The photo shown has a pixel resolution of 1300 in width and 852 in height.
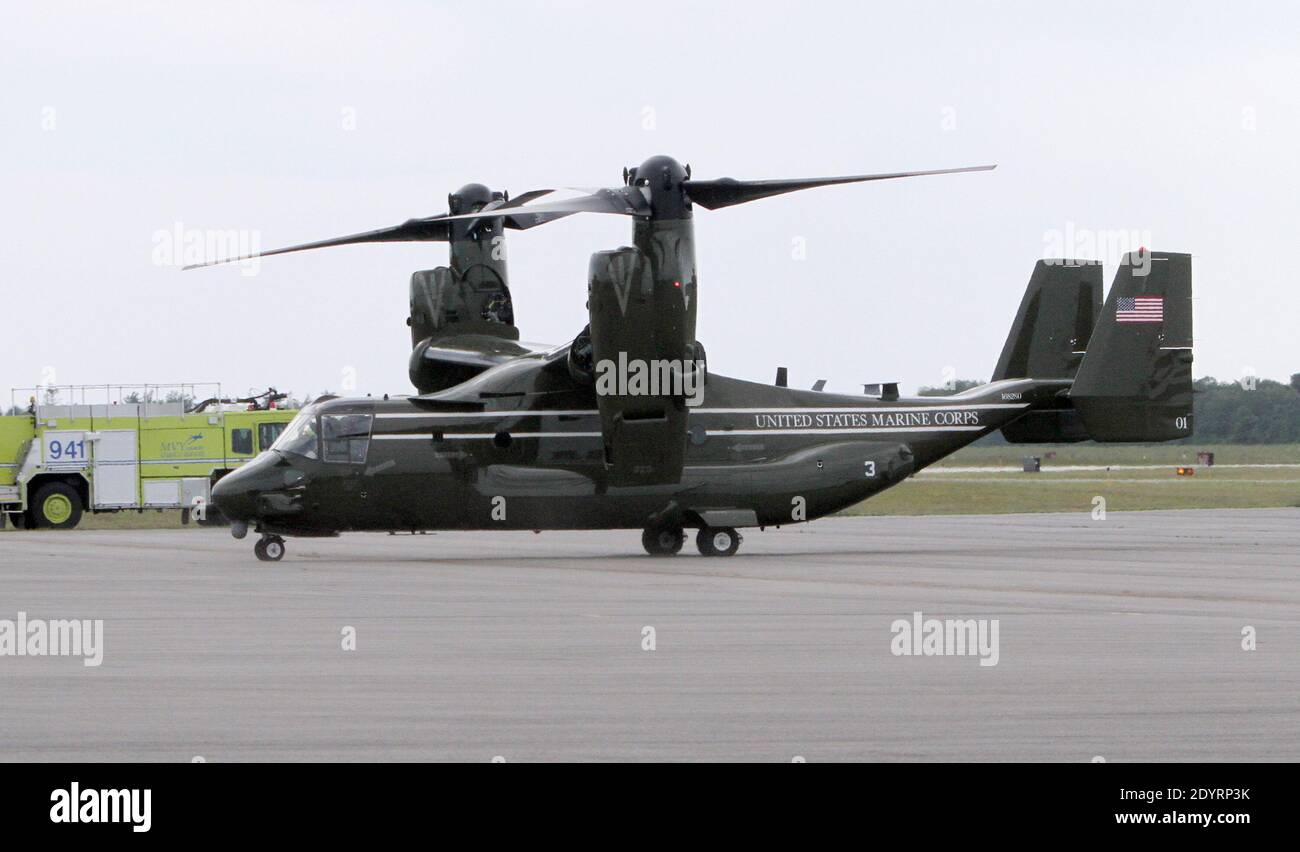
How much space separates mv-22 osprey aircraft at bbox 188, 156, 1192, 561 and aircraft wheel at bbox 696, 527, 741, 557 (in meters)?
0.03

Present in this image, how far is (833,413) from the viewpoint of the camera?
27969 mm

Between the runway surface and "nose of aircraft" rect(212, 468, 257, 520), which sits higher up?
"nose of aircraft" rect(212, 468, 257, 520)

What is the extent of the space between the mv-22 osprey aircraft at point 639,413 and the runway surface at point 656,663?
50.5 inches

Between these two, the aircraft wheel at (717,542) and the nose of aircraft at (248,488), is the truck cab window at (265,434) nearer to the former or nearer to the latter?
the nose of aircraft at (248,488)

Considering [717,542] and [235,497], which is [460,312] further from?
[717,542]

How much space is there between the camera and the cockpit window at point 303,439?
85.9 feet

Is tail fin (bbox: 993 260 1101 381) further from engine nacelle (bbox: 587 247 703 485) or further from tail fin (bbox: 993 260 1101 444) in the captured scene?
engine nacelle (bbox: 587 247 703 485)

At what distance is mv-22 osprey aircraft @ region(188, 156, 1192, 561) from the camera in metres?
24.8

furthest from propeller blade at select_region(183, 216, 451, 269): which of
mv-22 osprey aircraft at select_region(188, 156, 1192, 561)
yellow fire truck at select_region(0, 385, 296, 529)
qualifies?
yellow fire truck at select_region(0, 385, 296, 529)

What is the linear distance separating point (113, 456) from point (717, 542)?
65.0 ft

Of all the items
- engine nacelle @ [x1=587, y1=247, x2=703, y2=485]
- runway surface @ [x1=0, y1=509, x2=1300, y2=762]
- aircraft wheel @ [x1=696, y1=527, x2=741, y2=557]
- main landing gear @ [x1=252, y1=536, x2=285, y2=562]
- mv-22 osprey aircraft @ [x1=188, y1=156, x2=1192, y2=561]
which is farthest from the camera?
aircraft wheel @ [x1=696, y1=527, x2=741, y2=557]

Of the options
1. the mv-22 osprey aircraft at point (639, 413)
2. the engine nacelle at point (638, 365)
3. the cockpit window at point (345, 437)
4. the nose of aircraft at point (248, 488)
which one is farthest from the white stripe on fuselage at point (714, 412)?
the nose of aircraft at point (248, 488)
